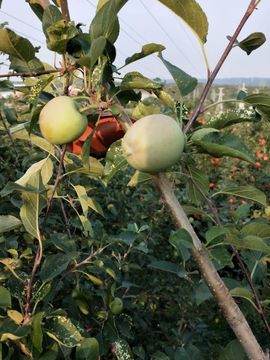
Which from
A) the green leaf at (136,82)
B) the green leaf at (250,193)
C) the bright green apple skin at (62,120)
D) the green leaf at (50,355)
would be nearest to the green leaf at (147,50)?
the green leaf at (136,82)

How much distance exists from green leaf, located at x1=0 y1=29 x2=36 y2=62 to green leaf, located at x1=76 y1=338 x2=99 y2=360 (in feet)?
1.51

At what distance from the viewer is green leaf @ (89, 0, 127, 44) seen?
0.65 metres

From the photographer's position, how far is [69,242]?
3.68 feet

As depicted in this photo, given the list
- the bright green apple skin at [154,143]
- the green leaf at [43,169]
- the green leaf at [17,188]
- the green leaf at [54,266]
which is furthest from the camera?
the green leaf at [54,266]

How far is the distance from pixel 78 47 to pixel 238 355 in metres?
0.60

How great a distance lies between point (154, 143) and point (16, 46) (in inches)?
10.3

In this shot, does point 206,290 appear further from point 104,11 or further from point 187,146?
point 104,11

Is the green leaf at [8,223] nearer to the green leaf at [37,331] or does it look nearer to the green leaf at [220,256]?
the green leaf at [37,331]

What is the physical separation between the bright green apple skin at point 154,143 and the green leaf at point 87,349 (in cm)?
36

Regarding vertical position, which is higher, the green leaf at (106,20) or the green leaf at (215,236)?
the green leaf at (106,20)

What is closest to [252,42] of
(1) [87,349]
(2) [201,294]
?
(2) [201,294]

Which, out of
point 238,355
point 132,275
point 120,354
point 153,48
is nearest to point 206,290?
point 238,355

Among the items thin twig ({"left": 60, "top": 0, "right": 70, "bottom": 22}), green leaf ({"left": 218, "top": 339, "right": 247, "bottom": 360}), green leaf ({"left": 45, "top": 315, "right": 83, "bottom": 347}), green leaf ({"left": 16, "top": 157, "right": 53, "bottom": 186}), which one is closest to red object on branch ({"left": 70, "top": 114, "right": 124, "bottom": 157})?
green leaf ({"left": 16, "top": 157, "right": 53, "bottom": 186})

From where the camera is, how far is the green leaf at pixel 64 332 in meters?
0.85
